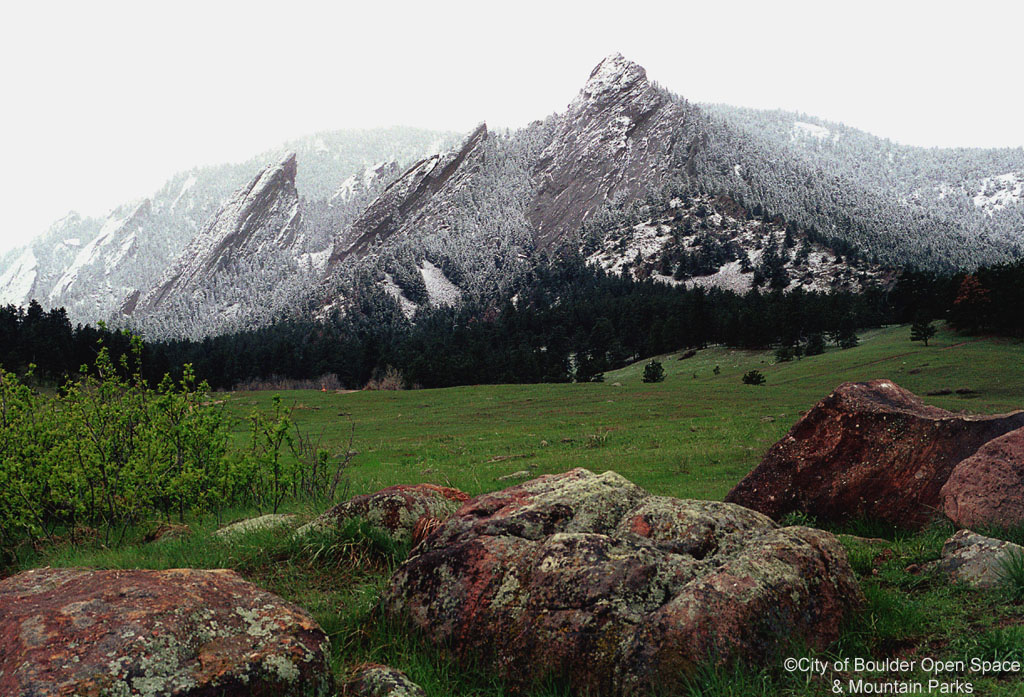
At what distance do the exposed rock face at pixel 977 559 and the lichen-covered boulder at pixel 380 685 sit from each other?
217 inches

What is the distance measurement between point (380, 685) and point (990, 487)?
28.2ft

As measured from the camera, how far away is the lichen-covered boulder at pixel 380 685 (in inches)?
192

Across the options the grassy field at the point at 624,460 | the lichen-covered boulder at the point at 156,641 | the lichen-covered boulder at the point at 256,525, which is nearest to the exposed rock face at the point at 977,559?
the grassy field at the point at 624,460

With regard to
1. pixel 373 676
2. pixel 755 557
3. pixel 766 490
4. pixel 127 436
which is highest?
pixel 127 436

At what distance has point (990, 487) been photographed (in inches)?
351

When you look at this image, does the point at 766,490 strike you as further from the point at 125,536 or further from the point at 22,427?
the point at 22,427

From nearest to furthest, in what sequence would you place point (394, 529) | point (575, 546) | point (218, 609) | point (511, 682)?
1. point (218, 609)
2. point (511, 682)
3. point (575, 546)
4. point (394, 529)

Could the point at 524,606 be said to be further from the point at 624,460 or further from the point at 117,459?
the point at 624,460

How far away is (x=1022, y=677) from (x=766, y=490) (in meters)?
7.02

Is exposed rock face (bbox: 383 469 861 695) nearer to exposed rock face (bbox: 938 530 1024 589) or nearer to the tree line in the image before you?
exposed rock face (bbox: 938 530 1024 589)

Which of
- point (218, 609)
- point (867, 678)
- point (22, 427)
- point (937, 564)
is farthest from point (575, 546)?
point (22, 427)

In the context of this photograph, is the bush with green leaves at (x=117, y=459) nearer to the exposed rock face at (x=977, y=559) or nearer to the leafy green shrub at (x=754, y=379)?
the exposed rock face at (x=977, y=559)

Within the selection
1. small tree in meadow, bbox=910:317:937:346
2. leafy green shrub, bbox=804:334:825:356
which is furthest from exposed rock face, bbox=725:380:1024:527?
leafy green shrub, bbox=804:334:825:356

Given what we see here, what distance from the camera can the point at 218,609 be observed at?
5.04 meters
